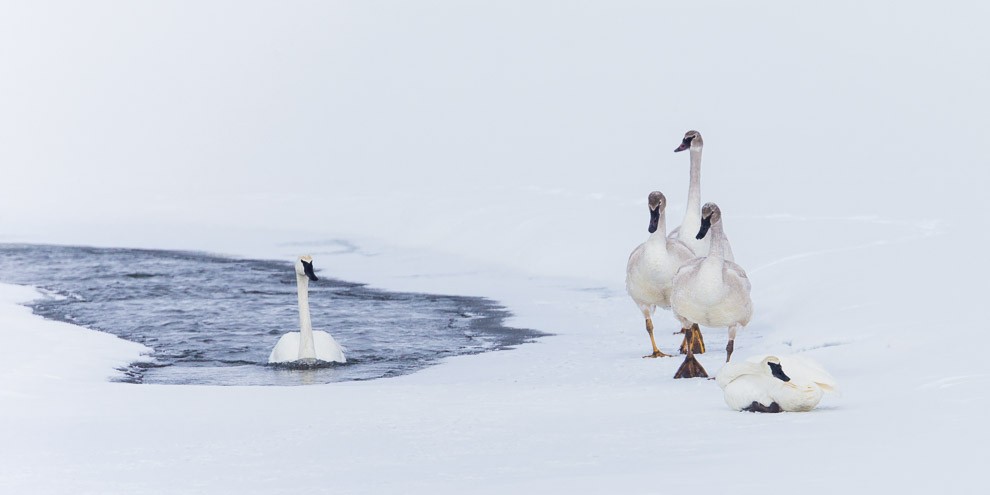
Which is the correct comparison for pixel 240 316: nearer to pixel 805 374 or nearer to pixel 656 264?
pixel 656 264

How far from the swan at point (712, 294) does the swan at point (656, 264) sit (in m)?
0.84

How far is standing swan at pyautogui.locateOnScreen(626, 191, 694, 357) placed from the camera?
9.94 metres

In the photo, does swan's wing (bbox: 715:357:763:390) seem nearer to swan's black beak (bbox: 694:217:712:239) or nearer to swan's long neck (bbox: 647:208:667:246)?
swan's black beak (bbox: 694:217:712:239)

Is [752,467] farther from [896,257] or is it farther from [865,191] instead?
[865,191]

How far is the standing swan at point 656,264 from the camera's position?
9.94m

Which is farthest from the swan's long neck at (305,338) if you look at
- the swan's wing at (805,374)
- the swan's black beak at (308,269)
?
the swan's wing at (805,374)

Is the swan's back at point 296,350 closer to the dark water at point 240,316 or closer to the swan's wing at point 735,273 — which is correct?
the dark water at point 240,316

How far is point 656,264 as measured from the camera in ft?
32.6

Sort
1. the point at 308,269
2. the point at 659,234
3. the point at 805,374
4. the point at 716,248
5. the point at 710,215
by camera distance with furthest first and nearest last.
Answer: the point at 308,269
the point at 659,234
the point at 710,215
the point at 716,248
the point at 805,374

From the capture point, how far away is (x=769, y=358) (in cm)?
695

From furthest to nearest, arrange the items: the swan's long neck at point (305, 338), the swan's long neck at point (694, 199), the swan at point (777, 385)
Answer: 1. the swan's long neck at point (694, 199)
2. the swan's long neck at point (305, 338)
3. the swan at point (777, 385)

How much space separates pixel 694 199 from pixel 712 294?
10.1 feet

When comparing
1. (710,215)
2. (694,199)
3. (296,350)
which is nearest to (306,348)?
(296,350)

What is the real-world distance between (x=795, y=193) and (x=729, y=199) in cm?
95
